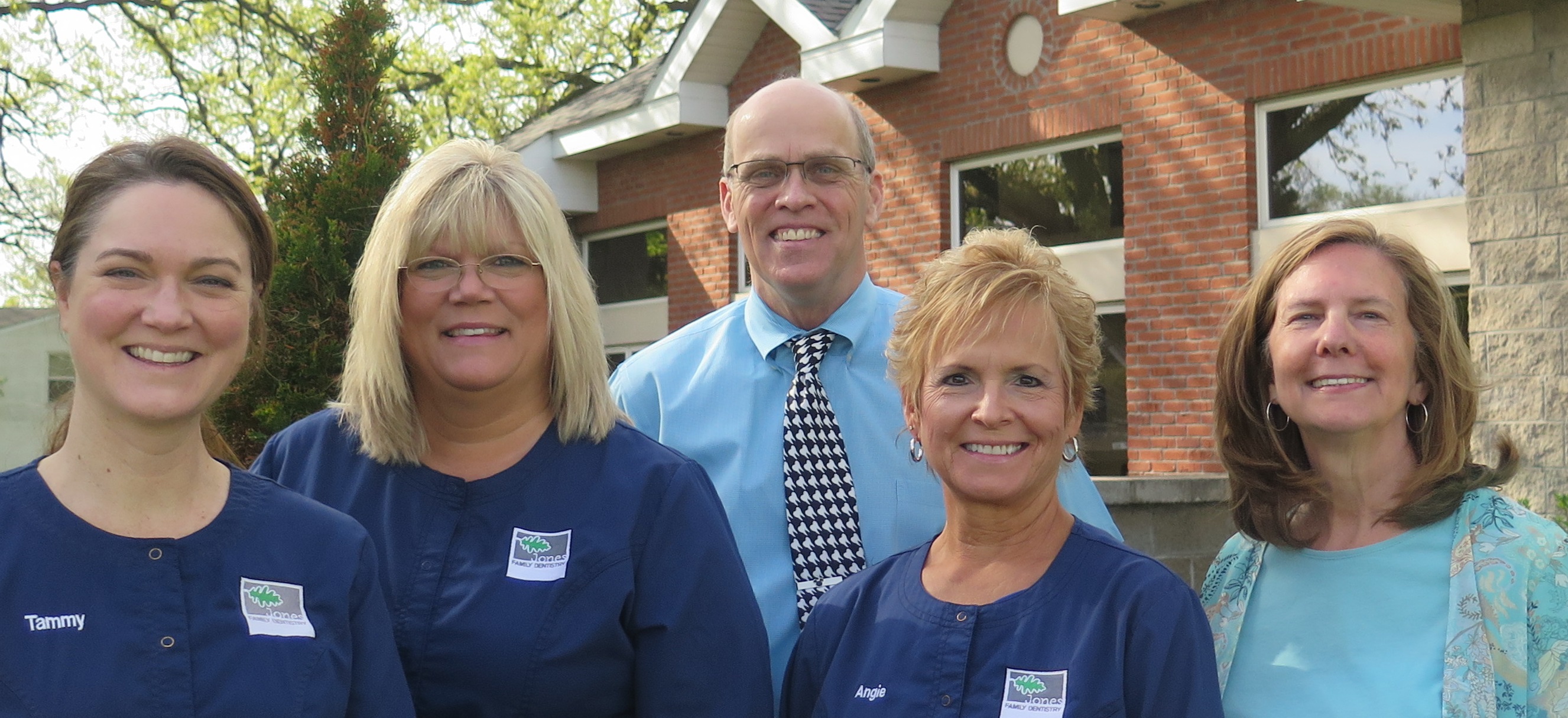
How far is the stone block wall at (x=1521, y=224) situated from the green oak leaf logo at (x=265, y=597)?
683 cm

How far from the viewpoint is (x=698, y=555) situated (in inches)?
113

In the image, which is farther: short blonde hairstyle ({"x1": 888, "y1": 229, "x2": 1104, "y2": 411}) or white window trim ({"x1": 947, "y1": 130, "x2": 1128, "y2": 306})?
white window trim ({"x1": 947, "y1": 130, "x2": 1128, "y2": 306})

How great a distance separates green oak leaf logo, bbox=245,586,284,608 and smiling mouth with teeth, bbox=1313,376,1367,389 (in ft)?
6.88

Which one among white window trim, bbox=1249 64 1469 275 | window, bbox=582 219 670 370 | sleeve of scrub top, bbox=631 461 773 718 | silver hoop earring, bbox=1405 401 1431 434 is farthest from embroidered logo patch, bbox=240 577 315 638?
window, bbox=582 219 670 370

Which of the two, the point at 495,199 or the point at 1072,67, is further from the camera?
the point at 1072,67

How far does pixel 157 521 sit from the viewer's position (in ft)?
7.82

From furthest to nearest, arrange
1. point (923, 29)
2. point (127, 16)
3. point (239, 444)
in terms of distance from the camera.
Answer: point (127, 16) → point (923, 29) → point (239, 444)

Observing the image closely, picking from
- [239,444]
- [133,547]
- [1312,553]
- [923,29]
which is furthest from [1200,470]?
[133,547]

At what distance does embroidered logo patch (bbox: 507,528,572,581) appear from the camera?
279cm

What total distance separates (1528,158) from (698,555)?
6.70 metres

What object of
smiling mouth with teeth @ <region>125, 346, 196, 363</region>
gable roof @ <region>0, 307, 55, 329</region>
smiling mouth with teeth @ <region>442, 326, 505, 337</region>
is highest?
gable roof @ <region>0, 307, 55, 329</region>

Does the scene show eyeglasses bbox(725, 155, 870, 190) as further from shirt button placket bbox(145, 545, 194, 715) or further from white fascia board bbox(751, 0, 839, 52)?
white fascia board bbox(751, 0, 839, 52)

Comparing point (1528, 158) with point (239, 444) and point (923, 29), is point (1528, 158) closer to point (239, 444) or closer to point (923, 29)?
point (923, 29)

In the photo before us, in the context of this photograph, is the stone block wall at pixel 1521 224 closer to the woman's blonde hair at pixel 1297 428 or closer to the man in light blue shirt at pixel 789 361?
the woman's blonde hair at pixel 1297 428
